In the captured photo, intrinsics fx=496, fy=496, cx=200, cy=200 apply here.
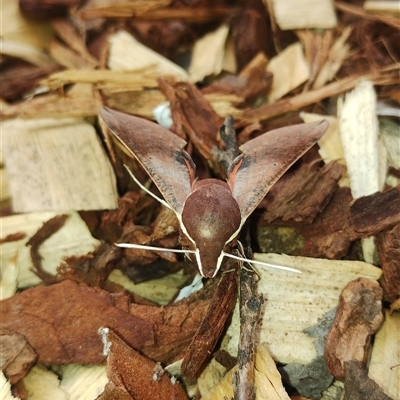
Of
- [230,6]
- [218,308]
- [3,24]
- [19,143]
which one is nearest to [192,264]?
[218,308]

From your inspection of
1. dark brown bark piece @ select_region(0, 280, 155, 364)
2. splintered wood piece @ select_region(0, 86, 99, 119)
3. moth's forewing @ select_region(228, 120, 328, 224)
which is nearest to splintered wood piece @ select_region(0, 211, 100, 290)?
dark brown bark piece @ select_region(0, 280, 155, 364)

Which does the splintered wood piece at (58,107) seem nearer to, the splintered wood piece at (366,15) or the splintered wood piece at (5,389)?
the splintered wood piece at (5,389)

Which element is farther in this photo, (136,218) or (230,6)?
(230,6)

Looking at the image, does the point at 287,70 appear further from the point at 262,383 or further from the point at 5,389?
the point at 5,389

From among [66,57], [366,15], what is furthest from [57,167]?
[366,15]

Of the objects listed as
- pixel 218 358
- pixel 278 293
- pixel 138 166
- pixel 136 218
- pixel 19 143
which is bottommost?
pixel 218 358

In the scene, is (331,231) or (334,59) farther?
(334,59)

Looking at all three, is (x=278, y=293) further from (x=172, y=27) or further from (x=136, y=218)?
(x=172, y=27)
